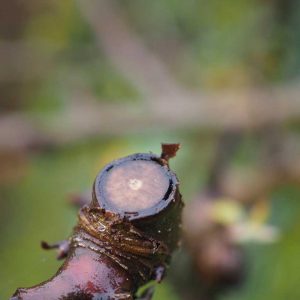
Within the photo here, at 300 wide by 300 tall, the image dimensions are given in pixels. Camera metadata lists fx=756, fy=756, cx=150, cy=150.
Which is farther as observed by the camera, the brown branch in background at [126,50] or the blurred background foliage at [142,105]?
the brown branch in background at [126,50]

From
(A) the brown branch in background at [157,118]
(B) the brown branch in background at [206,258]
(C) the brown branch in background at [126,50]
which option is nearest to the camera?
(B) the brown branch in background at [206,258]

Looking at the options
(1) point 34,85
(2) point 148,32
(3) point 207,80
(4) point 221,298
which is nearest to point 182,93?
(3) point 207,80

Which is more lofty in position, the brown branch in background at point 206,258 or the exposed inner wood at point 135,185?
the brown branch in background at point 206,258

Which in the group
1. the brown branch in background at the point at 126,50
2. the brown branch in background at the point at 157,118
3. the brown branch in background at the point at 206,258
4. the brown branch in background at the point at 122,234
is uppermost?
the brown branch in background at the point at 126,50

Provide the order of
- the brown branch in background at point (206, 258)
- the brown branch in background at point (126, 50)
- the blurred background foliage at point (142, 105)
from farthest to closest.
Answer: the brown branch in background at point (126, 50)
the blurred background foliage at point (142, 105)
the brown branch in background at point (206, 258)

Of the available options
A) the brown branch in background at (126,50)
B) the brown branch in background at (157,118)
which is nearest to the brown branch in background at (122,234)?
the brown branch in background at (157,118)

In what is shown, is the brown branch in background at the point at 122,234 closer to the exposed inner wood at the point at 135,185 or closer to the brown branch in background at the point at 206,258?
the exposed inner wood at the point at 135,185

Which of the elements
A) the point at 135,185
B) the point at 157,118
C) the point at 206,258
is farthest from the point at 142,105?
the point at 135,185

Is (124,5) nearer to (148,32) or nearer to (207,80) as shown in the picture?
(148,32)

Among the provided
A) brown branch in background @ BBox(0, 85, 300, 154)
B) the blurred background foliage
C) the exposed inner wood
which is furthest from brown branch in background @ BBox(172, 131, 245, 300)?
the exposed inner wood
